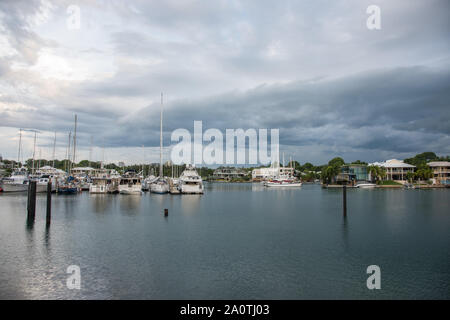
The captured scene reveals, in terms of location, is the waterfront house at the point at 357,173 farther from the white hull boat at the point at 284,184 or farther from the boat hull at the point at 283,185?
the white hull boat at the point at 284,184

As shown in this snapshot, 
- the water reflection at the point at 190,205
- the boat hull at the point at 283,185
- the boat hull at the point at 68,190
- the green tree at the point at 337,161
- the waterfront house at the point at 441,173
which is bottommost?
the water reflection at the point at 190,205

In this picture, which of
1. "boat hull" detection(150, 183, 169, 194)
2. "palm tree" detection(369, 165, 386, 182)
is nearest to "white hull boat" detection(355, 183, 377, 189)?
"palm tree" detection(369, 165, 386, 182)

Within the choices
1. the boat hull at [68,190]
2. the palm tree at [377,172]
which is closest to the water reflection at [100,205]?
the boat hull at [68,190]

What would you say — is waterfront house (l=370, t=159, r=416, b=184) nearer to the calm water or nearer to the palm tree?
the palm tree

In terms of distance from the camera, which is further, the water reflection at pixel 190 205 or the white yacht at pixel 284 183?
the white yacht at pixel 284 183

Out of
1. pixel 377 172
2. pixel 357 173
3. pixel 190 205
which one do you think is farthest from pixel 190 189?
pixel 377 172

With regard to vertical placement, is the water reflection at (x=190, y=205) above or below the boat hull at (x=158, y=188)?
below

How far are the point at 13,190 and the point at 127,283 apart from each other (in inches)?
3337

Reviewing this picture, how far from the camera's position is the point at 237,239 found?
29.5m

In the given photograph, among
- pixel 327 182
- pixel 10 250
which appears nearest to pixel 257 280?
pixel 10 250

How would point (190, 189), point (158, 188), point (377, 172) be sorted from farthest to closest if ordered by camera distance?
1. point (377, 172)
2. point (190, 189)
3. point (158, 188)

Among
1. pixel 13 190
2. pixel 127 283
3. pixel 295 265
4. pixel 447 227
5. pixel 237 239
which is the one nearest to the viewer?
pixel 127 283

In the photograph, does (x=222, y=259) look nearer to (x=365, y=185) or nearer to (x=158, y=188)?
(x=158, y=188)
